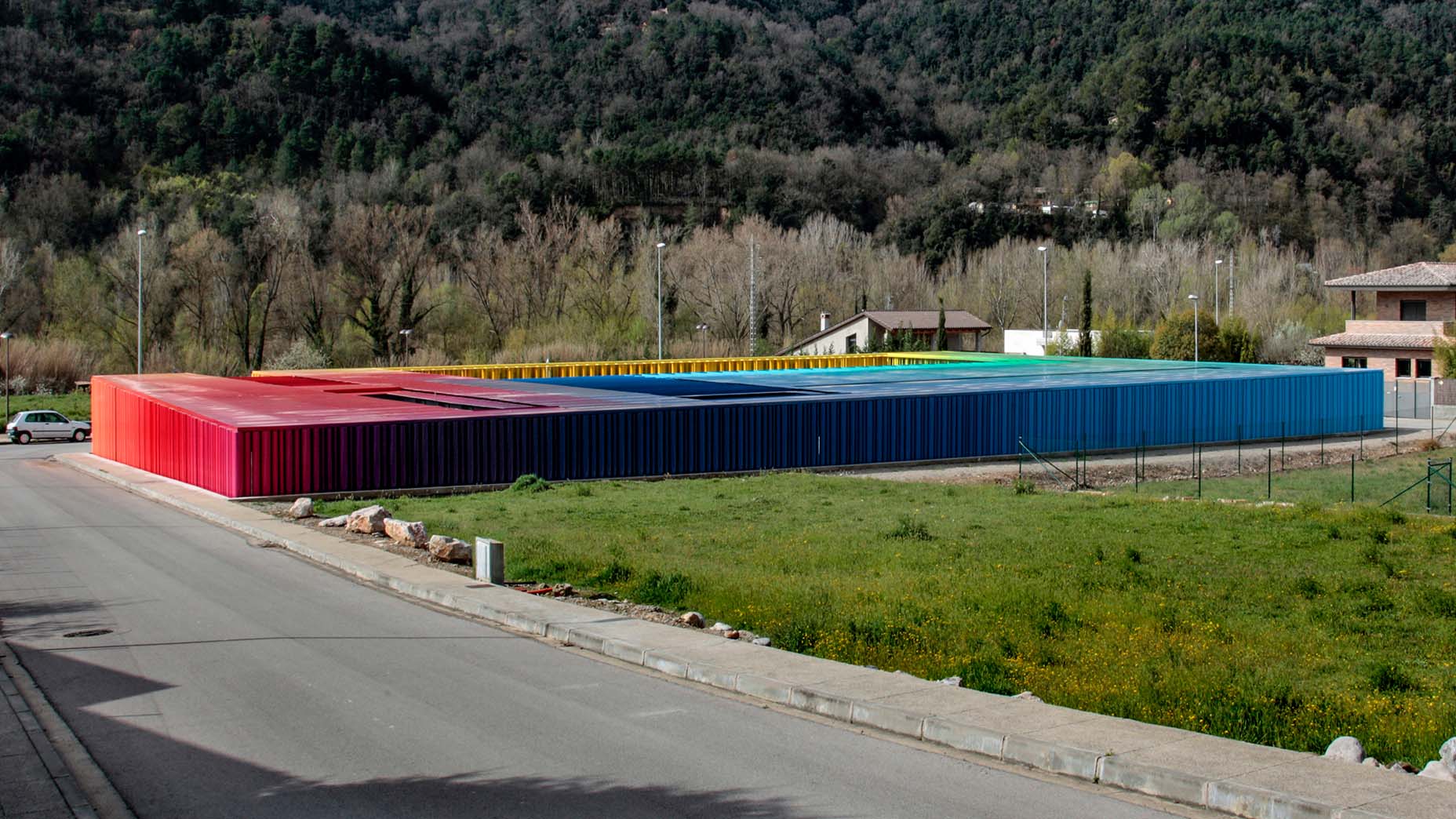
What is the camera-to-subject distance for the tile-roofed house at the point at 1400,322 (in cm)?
7588

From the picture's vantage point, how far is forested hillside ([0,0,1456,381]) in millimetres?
100188

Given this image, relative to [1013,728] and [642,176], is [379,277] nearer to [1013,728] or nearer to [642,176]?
[642,176]

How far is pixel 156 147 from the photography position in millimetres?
131500

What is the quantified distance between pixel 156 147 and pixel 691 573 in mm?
127450

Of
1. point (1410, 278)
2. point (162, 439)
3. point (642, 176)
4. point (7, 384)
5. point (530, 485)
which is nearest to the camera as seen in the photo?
point (530, 485)

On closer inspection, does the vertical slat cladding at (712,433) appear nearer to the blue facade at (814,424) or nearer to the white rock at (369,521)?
the blue facade at (814,424)

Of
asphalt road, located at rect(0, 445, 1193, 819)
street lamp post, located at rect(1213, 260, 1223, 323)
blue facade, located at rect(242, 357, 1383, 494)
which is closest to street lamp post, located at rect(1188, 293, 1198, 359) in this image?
street lamp post, located at rect(1213, 260, 1223, 323)

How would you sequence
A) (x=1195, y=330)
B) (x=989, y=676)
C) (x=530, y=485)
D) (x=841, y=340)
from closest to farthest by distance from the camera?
(x=989, y=676) < (x=530, y=485) < (x=1195, y=330) < (x=841, y=340)

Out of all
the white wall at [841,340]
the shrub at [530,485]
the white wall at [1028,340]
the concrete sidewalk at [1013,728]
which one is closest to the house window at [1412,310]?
the white wall at [1028,340]

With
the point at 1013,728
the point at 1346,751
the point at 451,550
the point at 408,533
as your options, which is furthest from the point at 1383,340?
the point at 1013,728

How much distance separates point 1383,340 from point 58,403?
7400cm

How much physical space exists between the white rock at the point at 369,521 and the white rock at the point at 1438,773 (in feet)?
66.1

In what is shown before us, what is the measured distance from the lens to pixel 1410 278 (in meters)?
76.9

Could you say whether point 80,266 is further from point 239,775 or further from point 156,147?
point 239,775
